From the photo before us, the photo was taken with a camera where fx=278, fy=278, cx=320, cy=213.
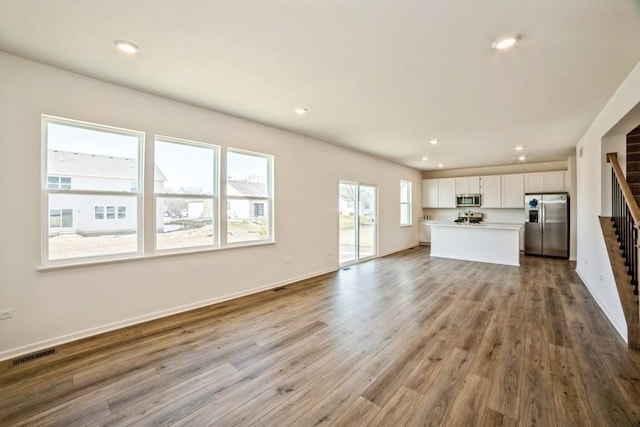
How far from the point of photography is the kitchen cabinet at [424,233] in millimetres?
9883

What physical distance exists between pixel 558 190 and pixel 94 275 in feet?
33.5

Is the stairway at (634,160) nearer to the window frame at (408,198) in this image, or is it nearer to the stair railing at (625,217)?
the stair railing at (625,217)

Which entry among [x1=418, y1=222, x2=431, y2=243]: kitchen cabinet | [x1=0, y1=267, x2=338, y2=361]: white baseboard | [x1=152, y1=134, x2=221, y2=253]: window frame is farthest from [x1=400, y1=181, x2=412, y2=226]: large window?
[x1=152, y1=134, x2=221, y2=253]: window frame

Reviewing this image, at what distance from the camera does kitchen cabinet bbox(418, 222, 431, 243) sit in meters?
9.88

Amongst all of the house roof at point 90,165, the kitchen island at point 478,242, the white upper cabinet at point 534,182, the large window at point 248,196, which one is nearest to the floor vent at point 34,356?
the house roof at point 90,165

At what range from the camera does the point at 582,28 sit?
2.11 meters

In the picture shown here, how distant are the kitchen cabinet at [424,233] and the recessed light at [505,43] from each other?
794 cm

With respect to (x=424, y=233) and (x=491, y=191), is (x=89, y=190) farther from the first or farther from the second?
(x=491, y=191)

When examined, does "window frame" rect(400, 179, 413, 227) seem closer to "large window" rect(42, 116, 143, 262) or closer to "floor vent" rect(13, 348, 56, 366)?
"large window" rect(42, 116, 143, 262)

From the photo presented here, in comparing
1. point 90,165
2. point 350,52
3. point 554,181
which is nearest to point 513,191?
point 554,181

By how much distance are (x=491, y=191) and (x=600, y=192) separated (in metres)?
5.04

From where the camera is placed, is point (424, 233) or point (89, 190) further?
point (424, 233)

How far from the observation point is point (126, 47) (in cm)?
239

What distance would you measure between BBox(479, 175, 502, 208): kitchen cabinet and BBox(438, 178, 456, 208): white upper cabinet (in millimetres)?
836
